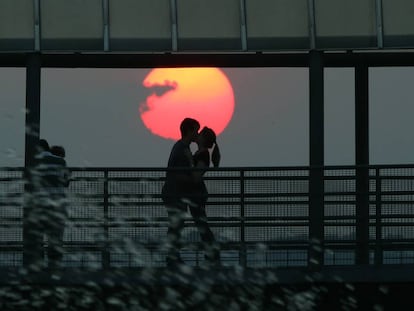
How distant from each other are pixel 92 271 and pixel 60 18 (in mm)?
3599

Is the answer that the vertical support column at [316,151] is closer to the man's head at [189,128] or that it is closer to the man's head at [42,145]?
the man's head at [189,128]

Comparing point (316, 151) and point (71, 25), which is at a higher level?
point (71, 25)

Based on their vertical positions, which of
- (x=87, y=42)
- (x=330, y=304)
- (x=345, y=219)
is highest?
(x=87, y=42)

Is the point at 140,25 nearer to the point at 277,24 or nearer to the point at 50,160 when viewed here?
the point at 277,24

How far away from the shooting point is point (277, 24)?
54.7 feet

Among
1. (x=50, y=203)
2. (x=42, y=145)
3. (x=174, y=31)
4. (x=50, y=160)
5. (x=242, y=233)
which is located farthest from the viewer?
(x=174, y=31)

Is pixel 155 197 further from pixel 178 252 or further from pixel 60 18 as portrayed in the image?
pixel 60 18

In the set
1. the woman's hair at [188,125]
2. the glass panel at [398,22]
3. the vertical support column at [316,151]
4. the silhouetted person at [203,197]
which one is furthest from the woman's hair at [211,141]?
Result: the glass panel at [398,22]

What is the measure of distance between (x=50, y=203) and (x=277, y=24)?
3.72m

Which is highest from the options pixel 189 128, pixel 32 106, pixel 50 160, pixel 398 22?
pixel 398 22

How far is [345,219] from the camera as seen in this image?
50.3 feet

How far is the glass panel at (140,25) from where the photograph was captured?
16.7 metres

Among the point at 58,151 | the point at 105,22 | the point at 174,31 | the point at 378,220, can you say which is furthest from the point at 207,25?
the point at 378,220

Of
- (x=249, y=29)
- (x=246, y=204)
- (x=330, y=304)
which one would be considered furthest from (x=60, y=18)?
(x=330, y=304)
